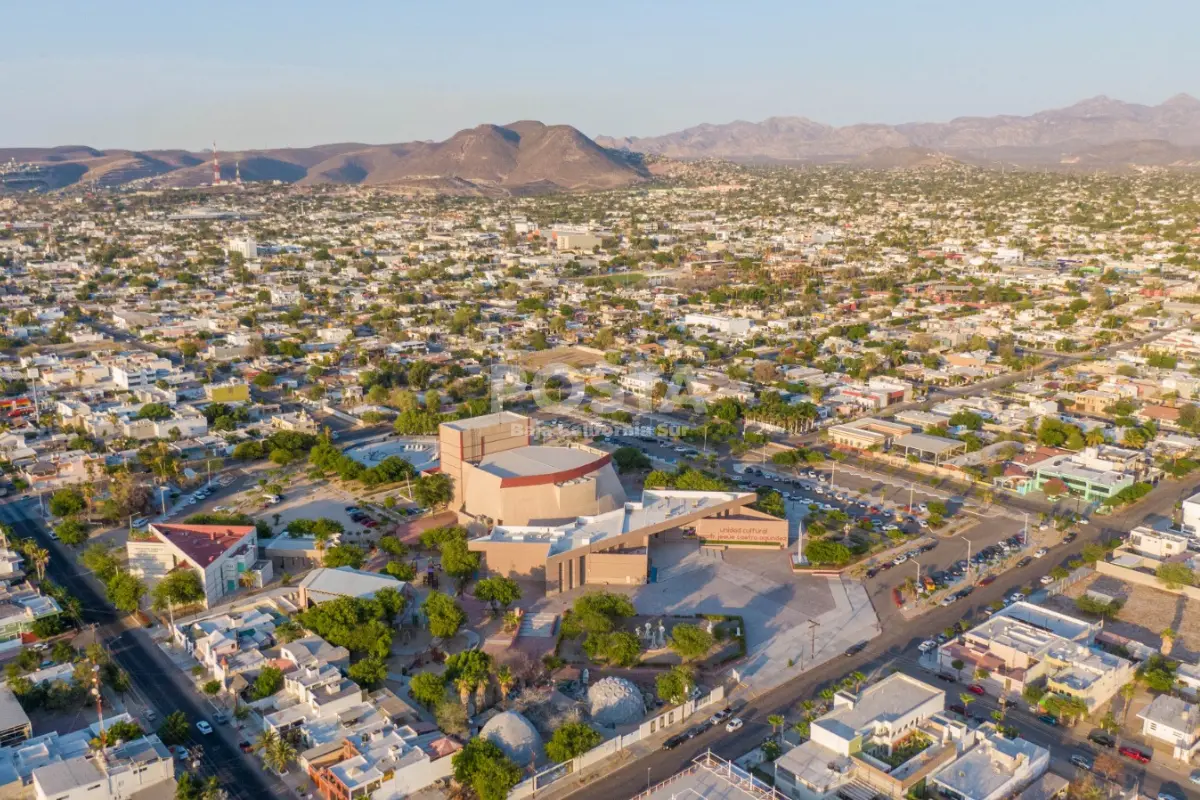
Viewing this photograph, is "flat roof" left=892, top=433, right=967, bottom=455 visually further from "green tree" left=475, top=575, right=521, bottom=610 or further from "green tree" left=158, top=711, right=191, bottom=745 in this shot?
"green tree" left=158, top=711, right=191, bottom=745

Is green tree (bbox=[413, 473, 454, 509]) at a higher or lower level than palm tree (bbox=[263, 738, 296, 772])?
higher

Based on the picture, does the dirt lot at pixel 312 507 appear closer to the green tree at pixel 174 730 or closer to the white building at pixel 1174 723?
the green tree at pixel 174 730

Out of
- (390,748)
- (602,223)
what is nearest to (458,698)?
(390,748)

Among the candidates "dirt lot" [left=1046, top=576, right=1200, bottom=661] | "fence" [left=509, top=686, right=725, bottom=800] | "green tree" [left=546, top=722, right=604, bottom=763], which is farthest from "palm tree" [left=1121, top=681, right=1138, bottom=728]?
"green tree" [left=546, top=722, right=604, bottom=763]

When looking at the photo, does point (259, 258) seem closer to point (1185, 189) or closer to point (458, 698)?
point (458, 698)

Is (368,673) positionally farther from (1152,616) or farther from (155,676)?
(1152,616)
